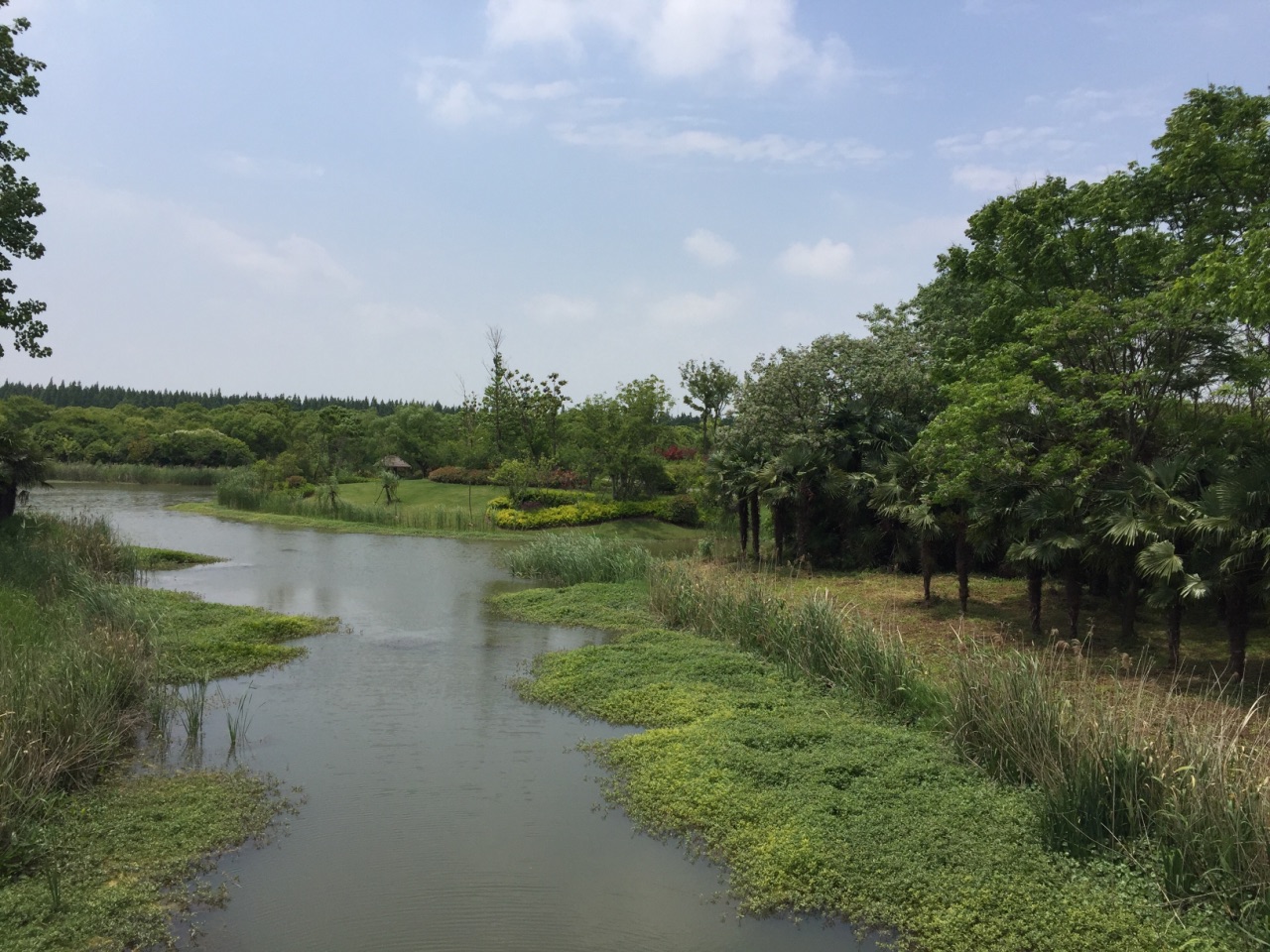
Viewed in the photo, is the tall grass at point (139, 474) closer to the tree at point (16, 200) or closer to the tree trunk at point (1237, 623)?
the tree at point (16, 200)

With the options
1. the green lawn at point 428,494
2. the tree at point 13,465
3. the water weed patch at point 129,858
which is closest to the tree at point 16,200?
the tree at point 13,465

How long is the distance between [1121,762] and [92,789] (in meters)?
7.79

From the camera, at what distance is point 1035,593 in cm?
1270

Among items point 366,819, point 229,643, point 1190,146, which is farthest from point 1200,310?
point 229,643

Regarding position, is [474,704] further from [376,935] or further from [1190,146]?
[1190,146]

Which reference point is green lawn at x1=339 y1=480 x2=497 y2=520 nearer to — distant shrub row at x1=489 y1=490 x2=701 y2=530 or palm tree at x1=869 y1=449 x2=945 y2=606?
distant shrub row at x1=489 y1=490 x2=701 y2=530

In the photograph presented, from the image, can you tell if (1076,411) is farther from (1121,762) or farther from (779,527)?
(779,527)

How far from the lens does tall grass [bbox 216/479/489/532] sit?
32.0m

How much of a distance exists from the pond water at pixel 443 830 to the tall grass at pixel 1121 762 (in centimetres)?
199

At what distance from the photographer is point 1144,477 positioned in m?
10.7

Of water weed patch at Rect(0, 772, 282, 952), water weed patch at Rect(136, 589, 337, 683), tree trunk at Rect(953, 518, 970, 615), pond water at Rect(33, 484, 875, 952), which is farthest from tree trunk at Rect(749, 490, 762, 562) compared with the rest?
water weed patch at Rect(0, 772, 282, 952)

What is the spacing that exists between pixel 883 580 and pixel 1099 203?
8739mm

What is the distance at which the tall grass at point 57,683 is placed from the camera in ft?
20.8

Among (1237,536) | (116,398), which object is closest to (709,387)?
(1237,536)
